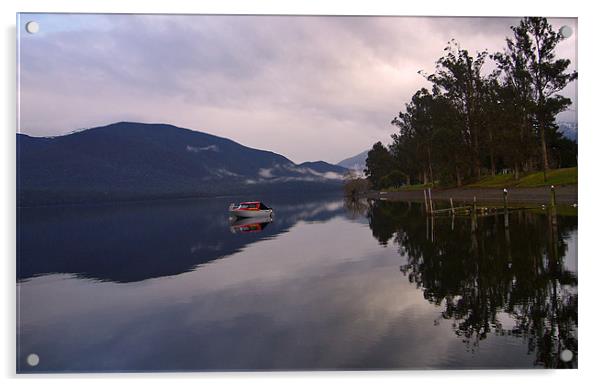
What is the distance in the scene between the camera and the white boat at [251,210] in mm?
25500

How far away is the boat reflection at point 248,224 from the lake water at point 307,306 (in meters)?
8.97

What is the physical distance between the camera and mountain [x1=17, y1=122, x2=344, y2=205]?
29.3ft

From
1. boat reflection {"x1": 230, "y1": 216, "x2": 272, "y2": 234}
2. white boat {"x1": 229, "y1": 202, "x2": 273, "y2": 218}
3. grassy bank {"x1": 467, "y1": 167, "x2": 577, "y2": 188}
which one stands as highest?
grassy bank {"x1": 467, "y1": 167, "x2": 577, "y2": 188}

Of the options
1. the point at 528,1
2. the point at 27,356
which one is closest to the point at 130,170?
the point at 27,356

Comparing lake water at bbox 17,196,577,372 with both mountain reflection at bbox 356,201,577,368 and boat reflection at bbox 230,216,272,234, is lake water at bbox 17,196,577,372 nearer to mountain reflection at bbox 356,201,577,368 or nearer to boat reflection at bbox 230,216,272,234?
mountain reflection at bbox 356,201,577,368

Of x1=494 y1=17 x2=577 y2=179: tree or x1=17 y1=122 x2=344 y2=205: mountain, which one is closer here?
x1=494 y1=17 x2=577 y2=179: tree

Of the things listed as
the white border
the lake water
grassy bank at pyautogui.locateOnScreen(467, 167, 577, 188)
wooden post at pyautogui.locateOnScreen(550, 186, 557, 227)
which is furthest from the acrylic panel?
wooden post at pyautogui.locateOnScreen(550, 186, 557, 227)

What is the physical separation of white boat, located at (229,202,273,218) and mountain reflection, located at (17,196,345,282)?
0.75 metres

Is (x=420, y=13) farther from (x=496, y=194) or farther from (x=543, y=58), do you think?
(x=496, y=194)

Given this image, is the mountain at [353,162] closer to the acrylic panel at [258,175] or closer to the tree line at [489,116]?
the acrylic panel at [258,175]

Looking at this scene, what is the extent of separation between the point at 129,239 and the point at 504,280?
57.9 ft

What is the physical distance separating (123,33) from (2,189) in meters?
3.34

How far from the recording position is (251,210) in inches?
1116
